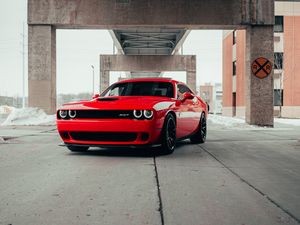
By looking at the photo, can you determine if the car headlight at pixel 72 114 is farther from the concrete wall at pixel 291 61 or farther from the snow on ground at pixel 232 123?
the concrete wall at pixel 291 61

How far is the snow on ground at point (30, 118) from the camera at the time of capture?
53.9 feet

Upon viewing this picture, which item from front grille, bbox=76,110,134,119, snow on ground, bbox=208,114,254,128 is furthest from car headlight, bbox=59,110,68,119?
snow on ground, bbox=208,114,254,128

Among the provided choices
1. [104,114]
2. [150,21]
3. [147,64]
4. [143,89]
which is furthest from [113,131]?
[147,64]

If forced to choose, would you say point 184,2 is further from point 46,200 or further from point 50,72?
point 46,200

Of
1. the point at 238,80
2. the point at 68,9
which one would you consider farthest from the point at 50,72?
the point at 238,80

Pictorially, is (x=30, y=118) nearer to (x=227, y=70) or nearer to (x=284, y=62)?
(x=284, y=62)

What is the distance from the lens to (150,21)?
677 inches

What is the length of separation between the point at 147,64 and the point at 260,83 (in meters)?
24.9

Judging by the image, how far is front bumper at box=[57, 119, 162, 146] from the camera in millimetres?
5828

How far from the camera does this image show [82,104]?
621 cm

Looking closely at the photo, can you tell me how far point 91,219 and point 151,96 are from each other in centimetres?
421

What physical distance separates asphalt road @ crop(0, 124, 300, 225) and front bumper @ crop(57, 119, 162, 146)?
0.27m

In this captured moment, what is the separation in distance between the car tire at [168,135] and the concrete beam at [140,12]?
11394mm

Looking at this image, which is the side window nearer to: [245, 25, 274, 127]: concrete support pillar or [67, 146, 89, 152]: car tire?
[67, 146, 89, 152]: car tire
